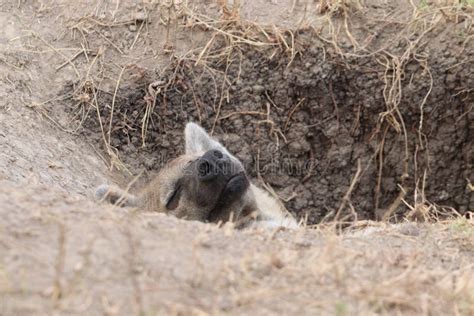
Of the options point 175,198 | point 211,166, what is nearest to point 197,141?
point 175,198

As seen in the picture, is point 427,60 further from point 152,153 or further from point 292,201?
point 152,153

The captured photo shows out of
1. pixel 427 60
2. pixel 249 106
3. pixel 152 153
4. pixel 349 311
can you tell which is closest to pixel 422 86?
pixel 427 60

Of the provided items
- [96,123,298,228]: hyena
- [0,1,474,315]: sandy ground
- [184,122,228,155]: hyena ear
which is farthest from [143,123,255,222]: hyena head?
[0,1,474,315]: sandy ground

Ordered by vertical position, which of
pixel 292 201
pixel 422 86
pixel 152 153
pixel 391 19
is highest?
pixel 391 19

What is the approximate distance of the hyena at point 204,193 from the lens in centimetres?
538

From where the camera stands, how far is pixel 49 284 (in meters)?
2.76

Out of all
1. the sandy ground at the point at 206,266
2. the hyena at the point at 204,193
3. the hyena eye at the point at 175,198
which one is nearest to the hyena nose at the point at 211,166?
the hyena at the point at 204,193

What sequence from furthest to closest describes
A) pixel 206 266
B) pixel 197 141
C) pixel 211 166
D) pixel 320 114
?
pixel 320 114
pixel 197 141
pixel 211 166
pixel 206 266

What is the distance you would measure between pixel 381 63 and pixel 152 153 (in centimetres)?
213

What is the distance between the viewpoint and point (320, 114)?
6984 millimetres

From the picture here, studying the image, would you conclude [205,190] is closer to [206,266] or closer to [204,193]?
[204,193]

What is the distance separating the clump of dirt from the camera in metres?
6.57

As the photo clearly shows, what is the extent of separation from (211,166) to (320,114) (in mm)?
1894

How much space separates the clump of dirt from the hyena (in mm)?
1150
